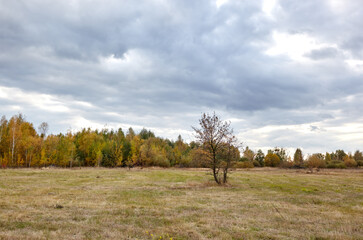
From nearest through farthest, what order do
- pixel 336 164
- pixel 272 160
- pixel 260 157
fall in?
pixel 336 164, pixel 272 160, pixel 260 157

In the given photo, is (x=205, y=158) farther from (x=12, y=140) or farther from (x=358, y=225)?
(x=12, y=140)

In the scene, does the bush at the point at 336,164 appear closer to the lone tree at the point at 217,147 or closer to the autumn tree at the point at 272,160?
the autumn tree at the point at 272,160

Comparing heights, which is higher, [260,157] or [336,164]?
[260,157]

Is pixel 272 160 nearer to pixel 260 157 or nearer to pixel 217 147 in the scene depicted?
pixel 260 157

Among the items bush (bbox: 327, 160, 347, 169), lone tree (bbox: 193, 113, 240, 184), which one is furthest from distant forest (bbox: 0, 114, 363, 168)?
lone tree (bbox: 193, 113, 240, 184)

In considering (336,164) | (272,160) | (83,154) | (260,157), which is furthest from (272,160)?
(83,154)

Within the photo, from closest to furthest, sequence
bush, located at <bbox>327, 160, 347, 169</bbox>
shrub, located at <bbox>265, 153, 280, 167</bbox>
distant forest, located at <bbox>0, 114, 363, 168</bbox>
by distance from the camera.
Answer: distant forest, located at <bbox>0, 114, 363, 168</bbox>, bush, located at <bbox>327, 160, 347, 169</bbox>, shrub, located at <bbox>265, 153, 280, 167</bbox>

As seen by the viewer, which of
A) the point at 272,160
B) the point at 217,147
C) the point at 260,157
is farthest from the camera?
the point at 260,157

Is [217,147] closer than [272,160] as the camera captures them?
Yes

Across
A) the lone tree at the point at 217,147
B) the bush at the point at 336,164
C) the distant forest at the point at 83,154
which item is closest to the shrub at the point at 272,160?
the distant forest at the point at 83,154

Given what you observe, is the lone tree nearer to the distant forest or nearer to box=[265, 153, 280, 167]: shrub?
the distant forest

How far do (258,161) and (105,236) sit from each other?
10510cm

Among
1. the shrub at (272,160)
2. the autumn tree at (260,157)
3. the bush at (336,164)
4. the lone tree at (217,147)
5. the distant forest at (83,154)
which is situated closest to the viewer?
the lone tree at (217,147)

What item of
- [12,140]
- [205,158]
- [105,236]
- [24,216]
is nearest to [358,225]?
[105,236]
